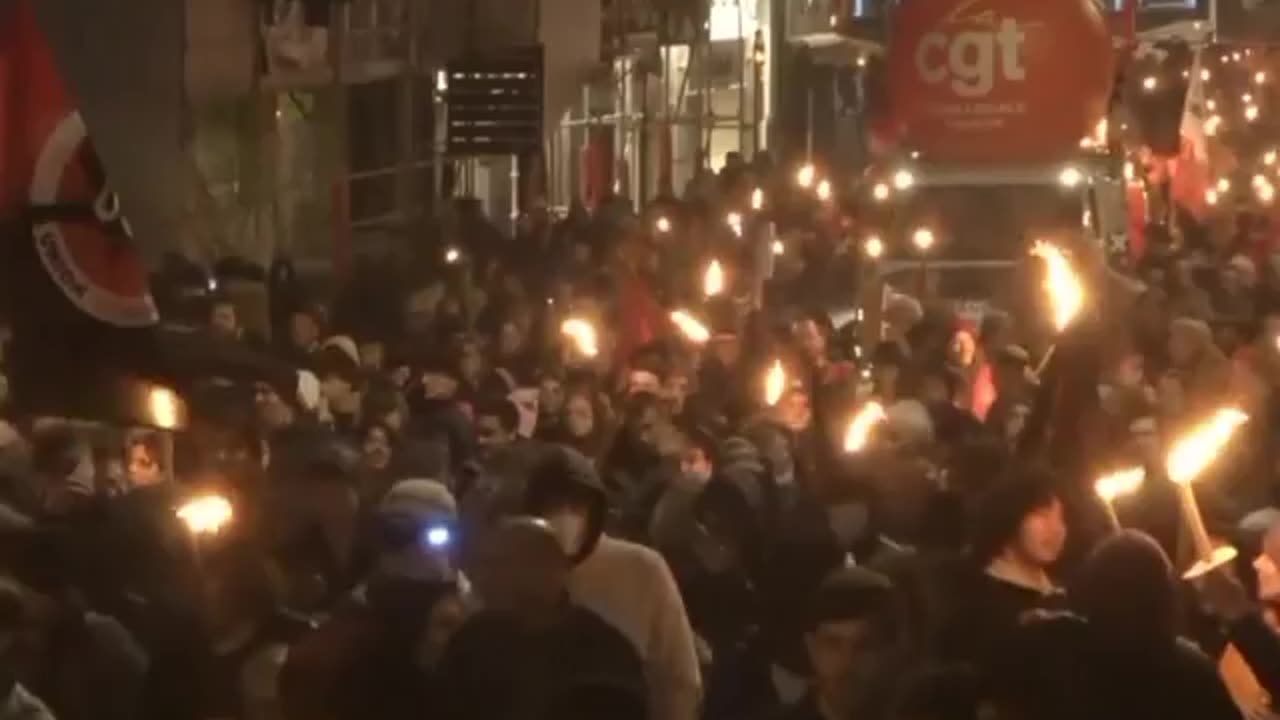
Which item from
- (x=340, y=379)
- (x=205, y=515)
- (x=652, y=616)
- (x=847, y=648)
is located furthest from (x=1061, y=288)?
(x=847, y=648)

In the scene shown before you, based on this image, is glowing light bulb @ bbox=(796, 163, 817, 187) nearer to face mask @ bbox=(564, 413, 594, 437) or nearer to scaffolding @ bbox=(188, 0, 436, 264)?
scaffolding @ bbox=(188, 0, 436, 264)

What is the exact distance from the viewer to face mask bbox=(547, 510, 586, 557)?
8.09 meters

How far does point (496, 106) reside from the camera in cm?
2633

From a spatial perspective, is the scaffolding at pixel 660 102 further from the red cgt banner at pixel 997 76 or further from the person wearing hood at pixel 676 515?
the person wearing hood at pixel 676 515

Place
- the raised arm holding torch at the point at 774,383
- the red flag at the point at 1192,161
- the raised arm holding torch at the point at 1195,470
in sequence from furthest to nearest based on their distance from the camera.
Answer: the red flag at the point at 1192,161 < the raised arm holding torch at the point at 774,383 < the raised arm holding torch at the point at 1195,470

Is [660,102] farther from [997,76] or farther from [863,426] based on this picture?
[863,426]

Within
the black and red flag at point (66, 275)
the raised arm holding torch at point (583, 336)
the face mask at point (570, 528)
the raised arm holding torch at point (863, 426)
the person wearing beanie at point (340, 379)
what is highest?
the black and red flag at point (66, 275)

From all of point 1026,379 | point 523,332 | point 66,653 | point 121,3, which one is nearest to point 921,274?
point 523,332

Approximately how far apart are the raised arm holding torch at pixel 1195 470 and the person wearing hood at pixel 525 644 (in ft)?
7.31

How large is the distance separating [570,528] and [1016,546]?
133cm

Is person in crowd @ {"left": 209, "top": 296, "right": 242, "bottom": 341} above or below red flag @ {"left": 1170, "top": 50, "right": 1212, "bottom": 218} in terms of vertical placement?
above

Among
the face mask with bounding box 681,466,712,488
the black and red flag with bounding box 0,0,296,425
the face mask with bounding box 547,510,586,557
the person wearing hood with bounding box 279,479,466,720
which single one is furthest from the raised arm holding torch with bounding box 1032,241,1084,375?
the person wearing hood with bounding box 279,479,466,720

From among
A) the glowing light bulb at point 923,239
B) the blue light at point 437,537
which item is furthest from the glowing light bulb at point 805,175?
the blue light at point 437,537

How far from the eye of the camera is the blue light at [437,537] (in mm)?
7879
